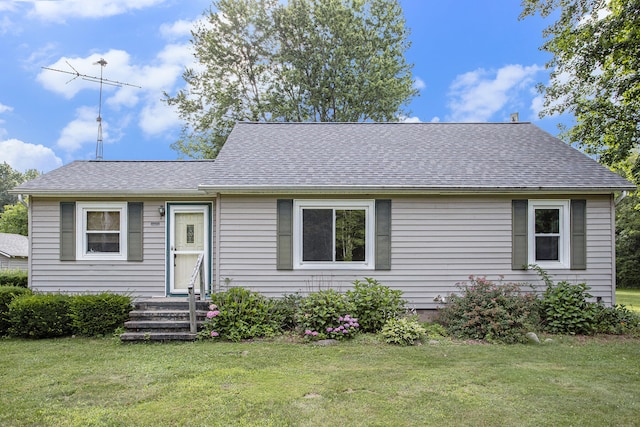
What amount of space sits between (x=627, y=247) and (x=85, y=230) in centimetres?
3196

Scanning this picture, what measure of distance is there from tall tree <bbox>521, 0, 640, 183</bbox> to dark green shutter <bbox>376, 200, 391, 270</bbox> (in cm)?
646

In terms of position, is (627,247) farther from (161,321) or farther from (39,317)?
(39,317)

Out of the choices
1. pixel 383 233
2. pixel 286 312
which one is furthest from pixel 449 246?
pixel 286 312

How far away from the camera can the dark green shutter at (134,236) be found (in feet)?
28.4

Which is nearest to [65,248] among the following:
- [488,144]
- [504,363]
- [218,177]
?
[218,177]

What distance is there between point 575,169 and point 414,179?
11.4ft

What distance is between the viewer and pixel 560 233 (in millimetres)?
8203

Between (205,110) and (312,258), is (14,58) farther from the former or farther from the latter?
(312,258)

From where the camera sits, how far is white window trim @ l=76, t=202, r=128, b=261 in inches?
342

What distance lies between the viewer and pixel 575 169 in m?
8.52

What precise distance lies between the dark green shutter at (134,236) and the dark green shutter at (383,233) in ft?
16.4

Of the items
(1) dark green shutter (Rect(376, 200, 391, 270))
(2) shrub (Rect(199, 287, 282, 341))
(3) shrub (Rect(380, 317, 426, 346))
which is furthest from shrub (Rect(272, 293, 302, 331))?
(1) dark green shutter (Rect(376, 200, 391, 270))

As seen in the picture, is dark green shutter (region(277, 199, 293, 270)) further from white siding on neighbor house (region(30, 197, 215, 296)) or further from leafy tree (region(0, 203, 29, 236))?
leafy tree (region(0, 203, 29, 236))

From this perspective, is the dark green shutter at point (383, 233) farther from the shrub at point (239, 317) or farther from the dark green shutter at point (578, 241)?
the dark green shutter at point (578, 241)
